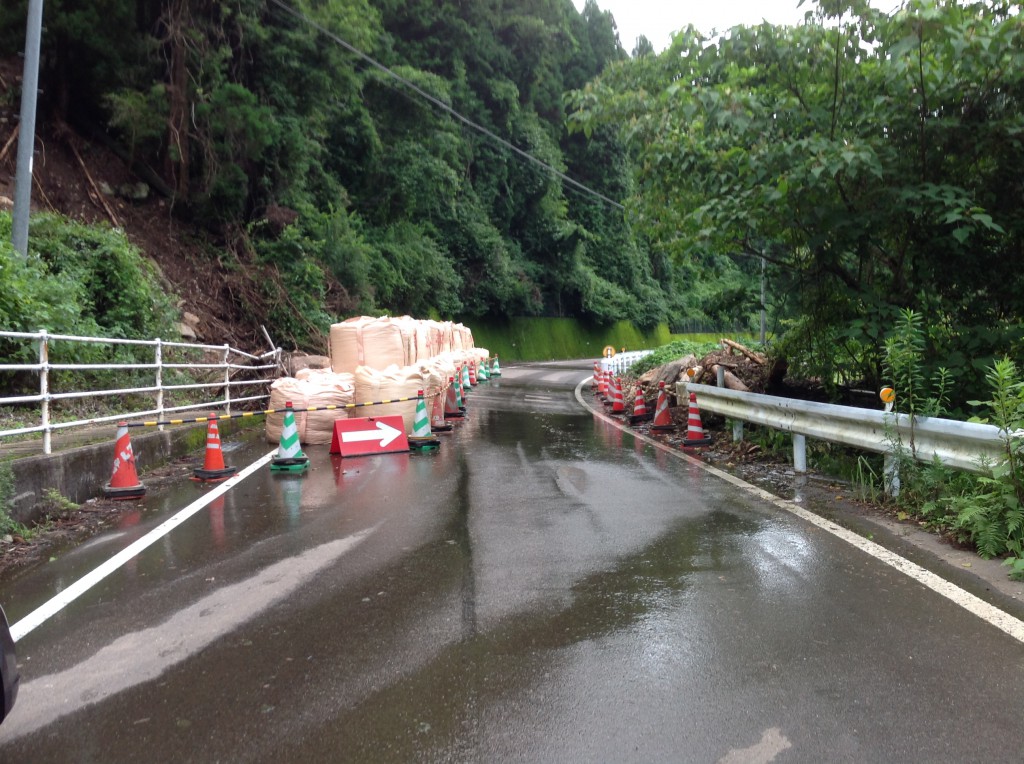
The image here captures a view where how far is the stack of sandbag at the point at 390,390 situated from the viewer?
12.7 metres

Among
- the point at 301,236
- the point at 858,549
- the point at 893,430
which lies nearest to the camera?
the point at 858,549

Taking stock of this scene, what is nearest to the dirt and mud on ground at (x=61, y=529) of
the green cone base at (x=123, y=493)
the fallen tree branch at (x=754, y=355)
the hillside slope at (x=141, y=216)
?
the green cone base at (x=123, y=493)

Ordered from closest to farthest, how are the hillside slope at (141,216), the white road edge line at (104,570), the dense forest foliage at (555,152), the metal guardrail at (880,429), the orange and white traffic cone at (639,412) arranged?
the white road edge line at (104,570) → the metal guardrail at (880,429) → the dense forest foliage at (555,152) → the orange and white traffic cone at (639,412) → the hillside slope at (141,216)

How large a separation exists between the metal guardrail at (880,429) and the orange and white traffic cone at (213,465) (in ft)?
20.8

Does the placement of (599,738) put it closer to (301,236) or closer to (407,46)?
(301,236)

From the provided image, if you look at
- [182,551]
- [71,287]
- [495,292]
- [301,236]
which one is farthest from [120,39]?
[495,292]

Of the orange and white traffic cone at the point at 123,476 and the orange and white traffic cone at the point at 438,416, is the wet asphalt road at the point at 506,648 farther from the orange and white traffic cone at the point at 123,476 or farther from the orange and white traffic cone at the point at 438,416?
the orange and white traffic cone at the point at 438,416

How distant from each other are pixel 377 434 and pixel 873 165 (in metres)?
6.83

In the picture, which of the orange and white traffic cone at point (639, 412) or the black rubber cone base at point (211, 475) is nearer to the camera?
the black rubber cone base at point (211, 475)

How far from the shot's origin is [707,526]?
6.55m

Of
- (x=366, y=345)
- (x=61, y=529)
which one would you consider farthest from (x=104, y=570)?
(x=366, y=345)

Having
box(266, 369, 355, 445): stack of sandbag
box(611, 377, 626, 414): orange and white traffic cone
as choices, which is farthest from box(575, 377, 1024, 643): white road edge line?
box(611, 377, 626, 414): orange and white traffic cone

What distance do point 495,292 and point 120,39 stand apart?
26292 millimetres

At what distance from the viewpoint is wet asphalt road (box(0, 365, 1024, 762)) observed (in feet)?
10.4
